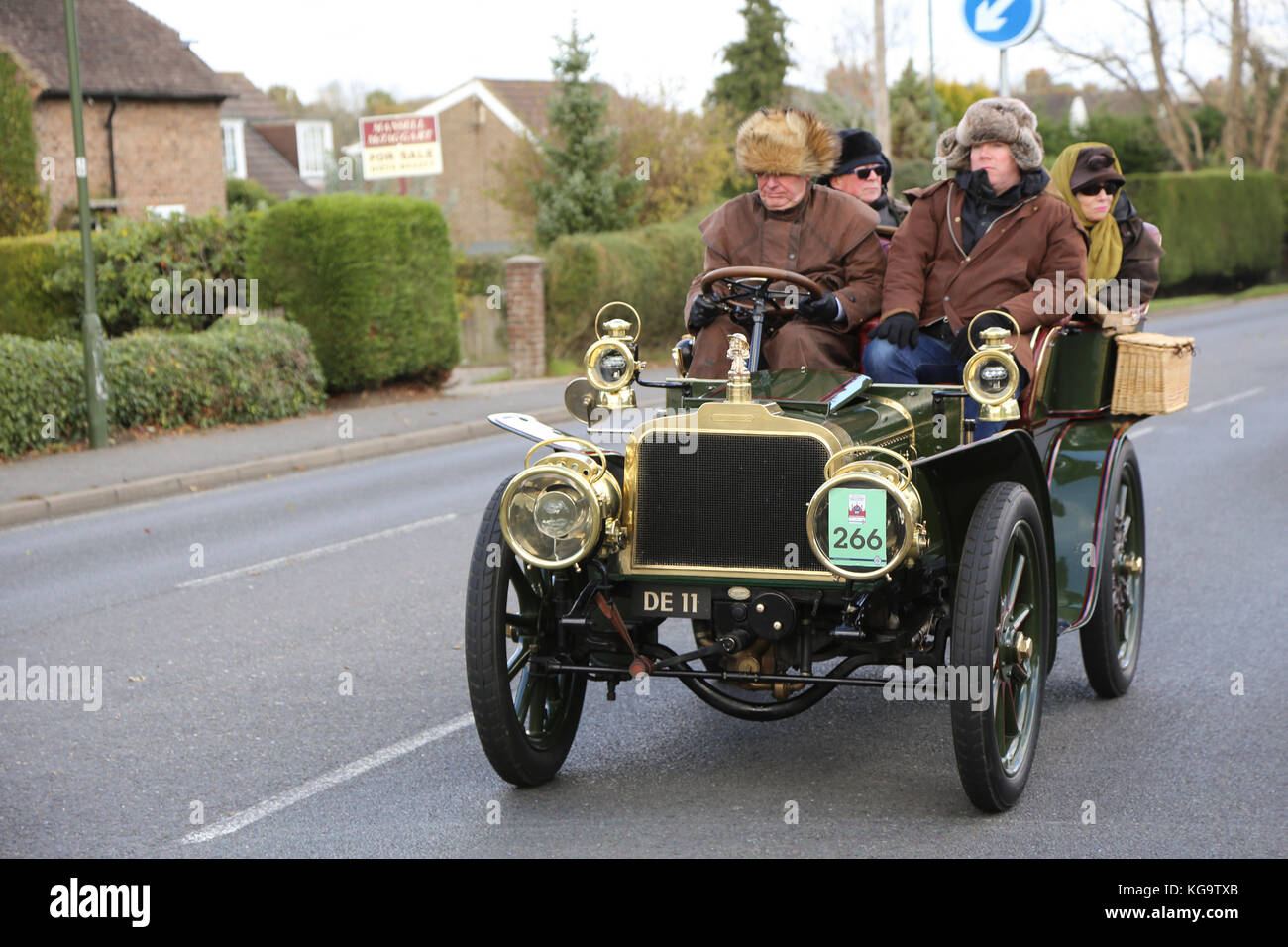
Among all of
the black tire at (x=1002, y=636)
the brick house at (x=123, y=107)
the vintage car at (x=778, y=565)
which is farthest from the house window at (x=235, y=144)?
the black tire at (x=1002, y=636)

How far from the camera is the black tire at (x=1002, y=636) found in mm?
4168

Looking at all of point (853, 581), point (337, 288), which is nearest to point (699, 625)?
point (853, 581)

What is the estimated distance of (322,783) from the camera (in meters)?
4.93

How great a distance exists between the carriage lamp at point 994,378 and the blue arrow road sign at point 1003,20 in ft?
21.9

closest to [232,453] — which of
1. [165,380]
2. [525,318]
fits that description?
[165,380]

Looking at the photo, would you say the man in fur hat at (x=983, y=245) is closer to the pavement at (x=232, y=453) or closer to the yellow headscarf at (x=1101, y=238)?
the yellow headscarf at (x=1101, y=238)

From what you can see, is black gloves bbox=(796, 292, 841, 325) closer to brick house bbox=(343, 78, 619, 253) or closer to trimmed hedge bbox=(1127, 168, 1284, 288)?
trimmed hedge bbox=(1127, 168, 1284, 288)

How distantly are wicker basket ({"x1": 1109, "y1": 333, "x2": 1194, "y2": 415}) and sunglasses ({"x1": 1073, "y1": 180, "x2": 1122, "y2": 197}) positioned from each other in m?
1.02

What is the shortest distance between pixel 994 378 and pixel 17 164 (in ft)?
94.1

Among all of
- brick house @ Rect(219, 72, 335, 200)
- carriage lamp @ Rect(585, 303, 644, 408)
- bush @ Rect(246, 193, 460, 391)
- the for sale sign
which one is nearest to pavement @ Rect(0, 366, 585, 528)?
bush @ Rect(246, 193, 460, 391)

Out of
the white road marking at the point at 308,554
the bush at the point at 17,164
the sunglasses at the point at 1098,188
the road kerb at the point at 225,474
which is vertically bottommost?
the white road marking at the point at 308,554

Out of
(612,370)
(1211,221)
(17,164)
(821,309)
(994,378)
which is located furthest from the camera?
(1211,221)

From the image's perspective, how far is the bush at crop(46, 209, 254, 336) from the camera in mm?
17344

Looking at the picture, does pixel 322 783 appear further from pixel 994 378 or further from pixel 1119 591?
pixel 1119 591
